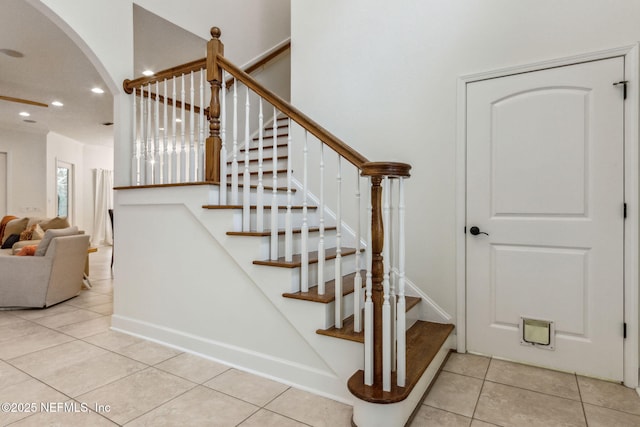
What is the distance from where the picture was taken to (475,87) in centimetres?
252

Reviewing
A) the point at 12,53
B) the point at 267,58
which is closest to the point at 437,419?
the point at 267,58

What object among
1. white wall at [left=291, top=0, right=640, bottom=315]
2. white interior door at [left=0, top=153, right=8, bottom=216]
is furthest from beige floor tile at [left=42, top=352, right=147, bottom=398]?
white interior door at [left=0, top=153, right=8, bottom=216]

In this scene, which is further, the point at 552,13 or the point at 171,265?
the point at 171,265

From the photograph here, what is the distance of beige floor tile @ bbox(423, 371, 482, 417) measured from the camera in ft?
6.16

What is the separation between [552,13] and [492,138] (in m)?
0.85

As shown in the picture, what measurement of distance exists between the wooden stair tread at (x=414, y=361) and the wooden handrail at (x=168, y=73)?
239cm

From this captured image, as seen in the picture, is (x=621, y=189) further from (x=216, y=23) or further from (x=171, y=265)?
(x=216, y=23)

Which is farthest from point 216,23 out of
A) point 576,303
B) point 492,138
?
point 576,303

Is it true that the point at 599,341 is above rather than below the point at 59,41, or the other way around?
below

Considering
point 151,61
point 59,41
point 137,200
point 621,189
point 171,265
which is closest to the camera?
point 621,189

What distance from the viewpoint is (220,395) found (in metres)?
2.00

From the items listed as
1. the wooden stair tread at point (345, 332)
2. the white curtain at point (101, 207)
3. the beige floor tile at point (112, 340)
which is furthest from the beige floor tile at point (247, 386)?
the white curtain at point (101, 207)

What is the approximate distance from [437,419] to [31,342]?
9.89 ft

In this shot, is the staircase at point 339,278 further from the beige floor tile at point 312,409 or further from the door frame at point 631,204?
the door frame at point 631,204
